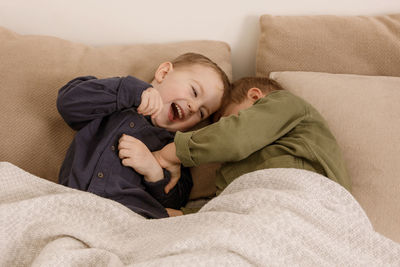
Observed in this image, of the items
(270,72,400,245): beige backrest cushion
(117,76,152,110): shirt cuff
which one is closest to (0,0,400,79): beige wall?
(270,72,400,245): beige backrest cushion

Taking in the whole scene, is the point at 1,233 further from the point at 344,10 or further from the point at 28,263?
the point at 344,10

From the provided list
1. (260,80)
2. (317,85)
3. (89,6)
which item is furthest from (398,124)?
(89,6)

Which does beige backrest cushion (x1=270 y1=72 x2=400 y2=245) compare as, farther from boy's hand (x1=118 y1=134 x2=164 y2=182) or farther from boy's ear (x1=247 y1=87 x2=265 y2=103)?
boy's hand (x1=118 y1=134 x2=164 y2=182)

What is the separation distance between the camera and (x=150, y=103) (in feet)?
3.44

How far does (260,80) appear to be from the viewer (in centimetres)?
121

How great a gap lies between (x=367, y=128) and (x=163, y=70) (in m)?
0.62

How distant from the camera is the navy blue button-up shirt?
1.03 meters

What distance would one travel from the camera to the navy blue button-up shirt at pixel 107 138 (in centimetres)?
103

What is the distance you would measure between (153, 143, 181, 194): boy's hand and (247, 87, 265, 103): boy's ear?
29 cm

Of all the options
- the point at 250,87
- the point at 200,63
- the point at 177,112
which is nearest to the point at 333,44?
the point at 250,87

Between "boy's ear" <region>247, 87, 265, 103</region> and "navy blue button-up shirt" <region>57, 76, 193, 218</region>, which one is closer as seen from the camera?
"navy blue button-up shirt" <region>57, 76, 193, 218</region>

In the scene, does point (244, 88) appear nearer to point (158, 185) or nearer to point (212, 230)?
point (158, 185)

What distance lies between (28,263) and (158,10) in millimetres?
967

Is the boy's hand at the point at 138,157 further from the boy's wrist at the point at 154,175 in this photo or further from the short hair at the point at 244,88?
the short hair at the point at 244,88
